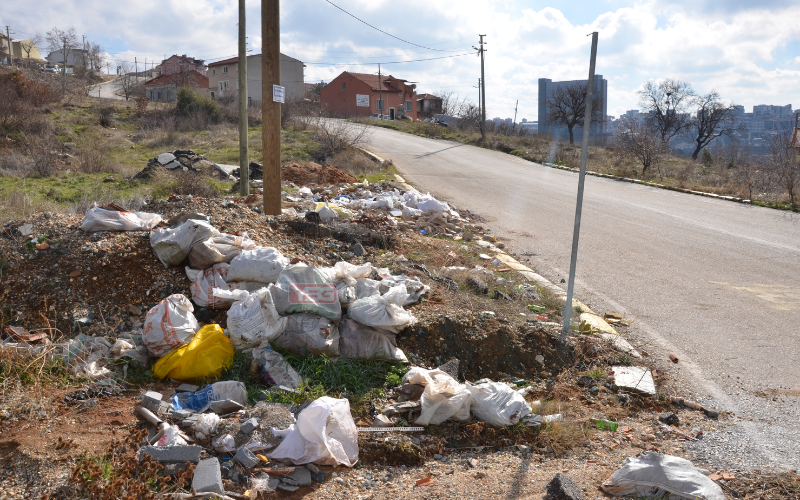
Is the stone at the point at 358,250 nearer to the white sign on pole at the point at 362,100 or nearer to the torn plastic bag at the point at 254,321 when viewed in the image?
the torn plastic bag at the point at 254,321

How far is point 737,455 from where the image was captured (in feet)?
9.83

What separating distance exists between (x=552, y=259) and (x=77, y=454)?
20.4 ft

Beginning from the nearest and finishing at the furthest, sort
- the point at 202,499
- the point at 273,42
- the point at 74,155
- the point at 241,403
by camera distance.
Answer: the point at 202,499, the point at 241,403, the point at 273,42, the point at 74,155

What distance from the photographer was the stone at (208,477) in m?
2.43

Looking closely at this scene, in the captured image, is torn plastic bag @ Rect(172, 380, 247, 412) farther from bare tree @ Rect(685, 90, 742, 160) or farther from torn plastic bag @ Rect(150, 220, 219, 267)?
bare tree @ Rect(685, 90, 742, 160)

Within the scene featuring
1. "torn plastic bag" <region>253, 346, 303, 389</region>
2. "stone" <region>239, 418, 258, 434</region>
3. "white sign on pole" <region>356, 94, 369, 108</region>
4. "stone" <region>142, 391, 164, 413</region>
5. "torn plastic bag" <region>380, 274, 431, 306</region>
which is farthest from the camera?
"white sign on pole" <region>356, 94, 369, 108</region>

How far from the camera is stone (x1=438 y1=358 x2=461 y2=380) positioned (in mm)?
3790

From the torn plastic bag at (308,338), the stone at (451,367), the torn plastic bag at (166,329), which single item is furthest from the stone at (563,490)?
the torn plastic bag at (166,329)

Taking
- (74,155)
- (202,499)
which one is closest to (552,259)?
(202,499)

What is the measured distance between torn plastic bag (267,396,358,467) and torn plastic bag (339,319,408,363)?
909mm

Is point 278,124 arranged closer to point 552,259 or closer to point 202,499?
point 552,259

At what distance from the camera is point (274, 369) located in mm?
3621

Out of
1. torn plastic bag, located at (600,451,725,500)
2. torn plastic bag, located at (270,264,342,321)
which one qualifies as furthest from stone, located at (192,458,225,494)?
torn plastic bag, located at (600,451,725,500)

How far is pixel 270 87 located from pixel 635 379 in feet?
17.0
